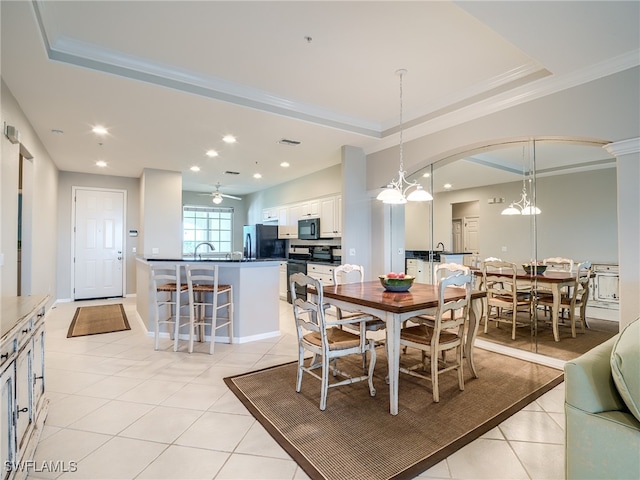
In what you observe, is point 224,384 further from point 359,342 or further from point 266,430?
point 359,342

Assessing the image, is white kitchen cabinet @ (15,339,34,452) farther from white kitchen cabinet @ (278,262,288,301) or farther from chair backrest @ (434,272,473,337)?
white kitchen cabinet @ (278,262,288,301)

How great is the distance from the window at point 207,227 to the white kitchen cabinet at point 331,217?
440cm

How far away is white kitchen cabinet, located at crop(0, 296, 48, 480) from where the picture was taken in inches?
58.0

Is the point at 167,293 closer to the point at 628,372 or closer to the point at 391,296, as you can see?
the point at 391,296

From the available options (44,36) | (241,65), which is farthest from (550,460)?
(44,36)

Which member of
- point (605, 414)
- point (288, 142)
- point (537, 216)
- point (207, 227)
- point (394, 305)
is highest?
point (288, 142)

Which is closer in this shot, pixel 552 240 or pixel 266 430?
pixel 266 430

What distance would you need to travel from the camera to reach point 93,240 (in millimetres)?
6902

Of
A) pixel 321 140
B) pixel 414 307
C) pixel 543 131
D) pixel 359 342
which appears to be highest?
pixel 321 140

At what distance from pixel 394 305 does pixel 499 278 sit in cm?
218

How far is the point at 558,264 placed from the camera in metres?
3.49

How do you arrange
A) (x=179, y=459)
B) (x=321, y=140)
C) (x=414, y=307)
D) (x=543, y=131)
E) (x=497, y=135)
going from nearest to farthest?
1. (x=179, y=459)
2. (x=414, y=307)
3. (x=543, y=131)
4. (x=497, y=135)
5. (x=321, y=140)

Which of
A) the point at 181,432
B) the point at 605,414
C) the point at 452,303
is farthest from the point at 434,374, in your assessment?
the point at 181,432

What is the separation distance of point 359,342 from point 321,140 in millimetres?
2961
